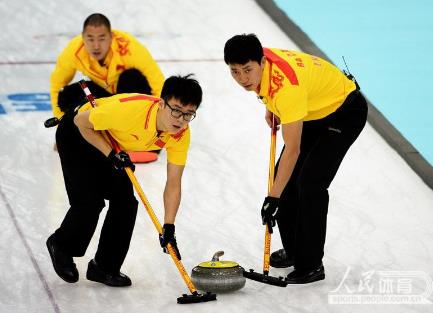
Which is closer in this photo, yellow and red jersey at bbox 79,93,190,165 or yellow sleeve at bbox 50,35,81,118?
yellow and red jersey at bbox 79,93,190,165

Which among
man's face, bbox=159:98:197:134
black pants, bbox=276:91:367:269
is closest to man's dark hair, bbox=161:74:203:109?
man's face, bbox=159:98:197:134

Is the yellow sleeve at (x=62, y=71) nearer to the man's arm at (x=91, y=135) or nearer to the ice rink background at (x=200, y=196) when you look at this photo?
the ice rink background at (x=200, y=196)

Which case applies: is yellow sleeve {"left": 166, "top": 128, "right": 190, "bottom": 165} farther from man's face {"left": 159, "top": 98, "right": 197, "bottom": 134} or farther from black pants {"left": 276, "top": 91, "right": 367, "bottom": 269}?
black pants {"left": 276, "top": 91, "right": 367, "bottom": 269}

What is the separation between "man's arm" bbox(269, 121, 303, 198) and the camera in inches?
175

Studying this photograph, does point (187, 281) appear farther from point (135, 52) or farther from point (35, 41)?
point (35, 41)

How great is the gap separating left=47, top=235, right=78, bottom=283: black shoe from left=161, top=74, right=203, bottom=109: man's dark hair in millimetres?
883

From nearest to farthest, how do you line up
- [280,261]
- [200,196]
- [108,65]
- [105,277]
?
1. [105,277]
2. [280,261]
3. [200,196]
4. [108,65]

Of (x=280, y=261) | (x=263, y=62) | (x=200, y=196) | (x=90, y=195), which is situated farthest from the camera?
(x=200, y=196)

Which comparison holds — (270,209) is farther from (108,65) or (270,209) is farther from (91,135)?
(108,65)

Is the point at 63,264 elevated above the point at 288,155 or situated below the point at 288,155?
below

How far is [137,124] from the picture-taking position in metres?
4.40

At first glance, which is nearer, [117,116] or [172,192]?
[117,116]

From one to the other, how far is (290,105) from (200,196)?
58.1 inches

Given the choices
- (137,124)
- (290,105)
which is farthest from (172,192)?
(290,105)
